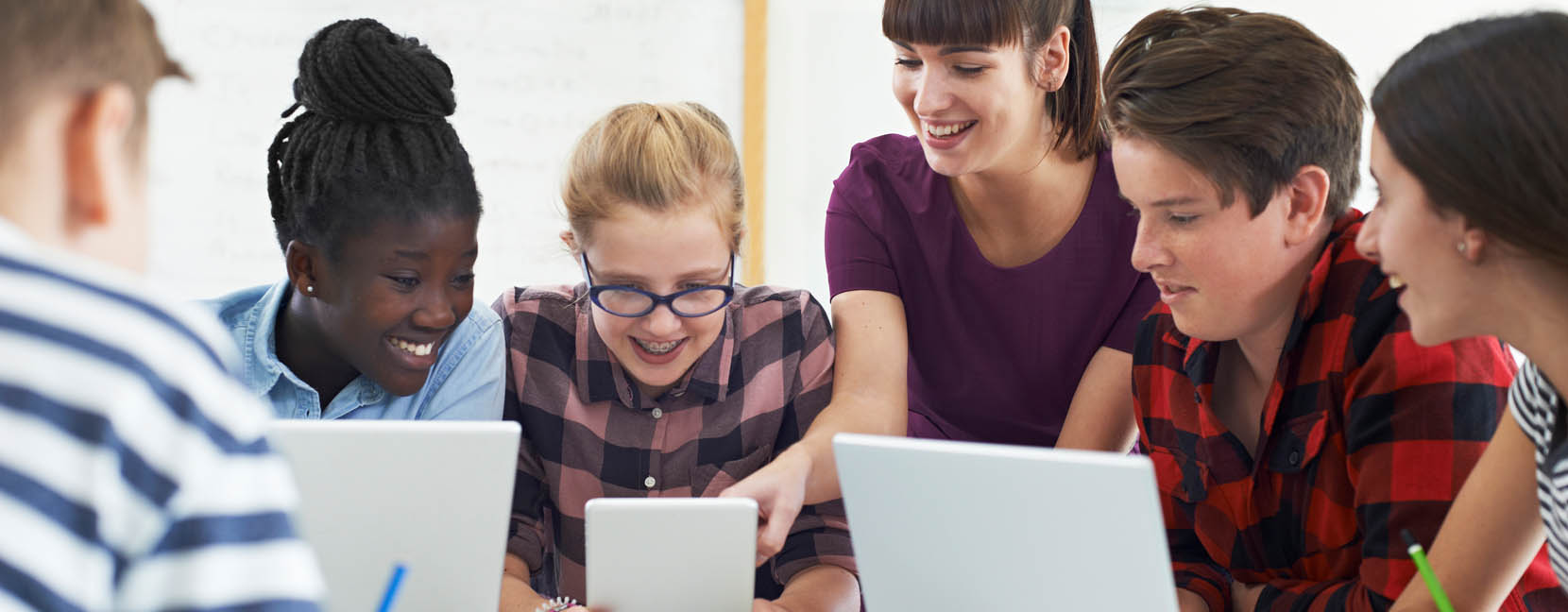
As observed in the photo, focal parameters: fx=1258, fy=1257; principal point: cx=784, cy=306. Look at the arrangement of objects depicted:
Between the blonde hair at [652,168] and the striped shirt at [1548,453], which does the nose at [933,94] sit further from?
the striped shirt at [1548,453]

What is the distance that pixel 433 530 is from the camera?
1032mm

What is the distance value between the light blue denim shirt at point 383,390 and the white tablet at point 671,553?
47 centimetres

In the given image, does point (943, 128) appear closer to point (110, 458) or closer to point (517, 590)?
point (517, 590)

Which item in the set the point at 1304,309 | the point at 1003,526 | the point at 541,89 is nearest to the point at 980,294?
the point at 1304,309

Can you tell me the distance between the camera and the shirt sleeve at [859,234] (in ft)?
5.89

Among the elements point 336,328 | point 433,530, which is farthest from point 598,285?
point 433,530

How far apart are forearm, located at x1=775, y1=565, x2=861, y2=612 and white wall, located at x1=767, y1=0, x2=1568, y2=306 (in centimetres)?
145

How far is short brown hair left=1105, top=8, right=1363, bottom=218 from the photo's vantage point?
1.33 meters

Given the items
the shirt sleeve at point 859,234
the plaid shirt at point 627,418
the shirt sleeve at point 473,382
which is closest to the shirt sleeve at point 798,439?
the plaid shirt at point 627,418

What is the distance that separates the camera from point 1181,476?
57.2 inches

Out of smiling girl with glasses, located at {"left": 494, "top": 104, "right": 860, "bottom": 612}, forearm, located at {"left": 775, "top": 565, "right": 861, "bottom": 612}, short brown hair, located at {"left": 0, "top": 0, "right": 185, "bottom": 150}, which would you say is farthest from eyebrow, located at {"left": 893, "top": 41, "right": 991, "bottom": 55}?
short brown hair, located at {"left": 0, "top": 0, "right": 185, "bottom": 150}

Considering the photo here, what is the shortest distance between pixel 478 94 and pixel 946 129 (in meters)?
1.35

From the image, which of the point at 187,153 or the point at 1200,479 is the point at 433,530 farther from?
the point at 187,153

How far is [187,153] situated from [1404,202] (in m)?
2.34
